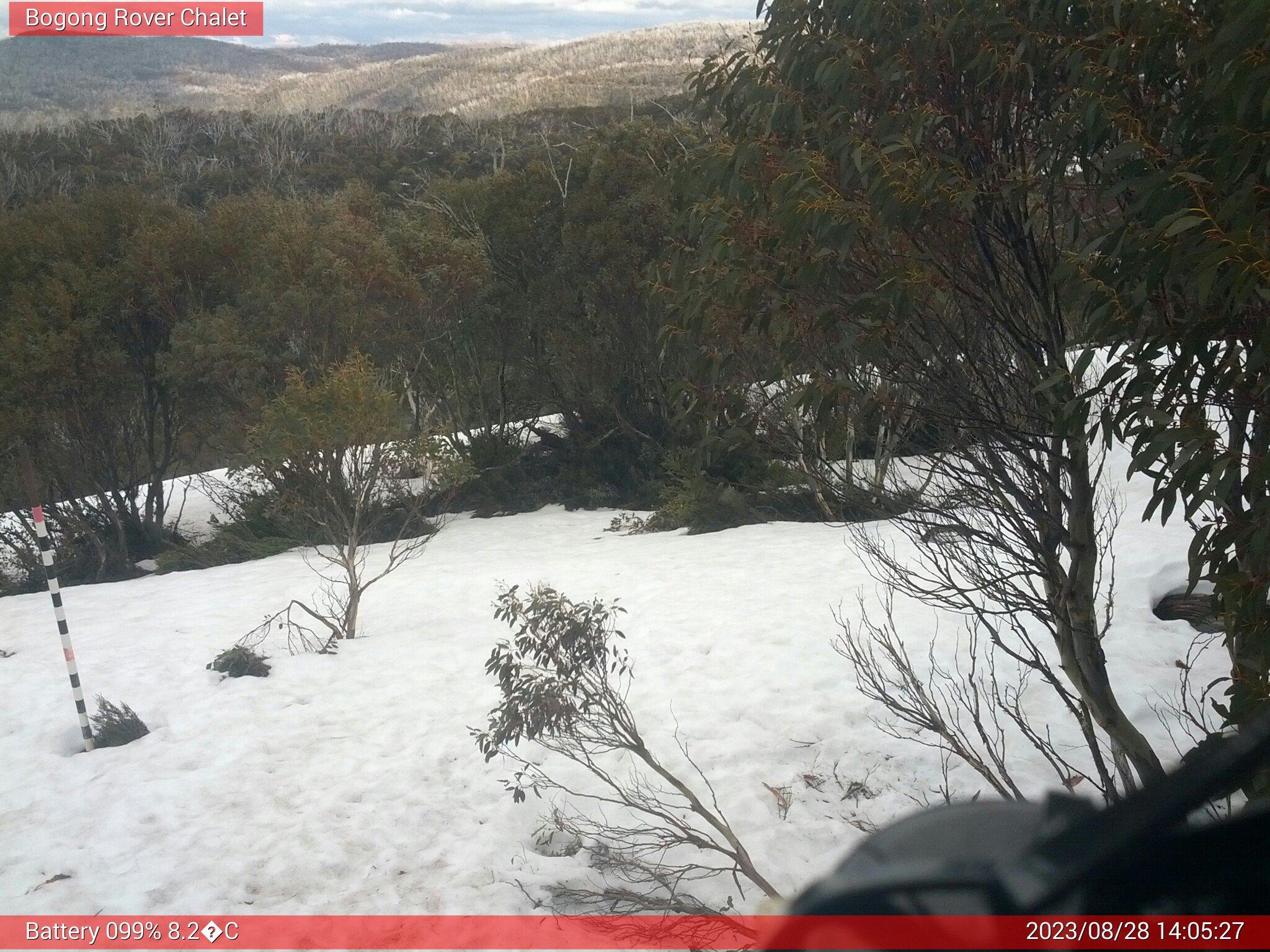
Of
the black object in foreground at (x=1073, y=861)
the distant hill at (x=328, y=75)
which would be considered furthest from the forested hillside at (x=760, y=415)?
the distant hill at (x=328, y=75)

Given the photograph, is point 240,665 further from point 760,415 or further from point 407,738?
point 760,415

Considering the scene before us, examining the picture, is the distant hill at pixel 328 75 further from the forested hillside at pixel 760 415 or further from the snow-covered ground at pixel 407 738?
the snow-covered ground at pixel 407 738

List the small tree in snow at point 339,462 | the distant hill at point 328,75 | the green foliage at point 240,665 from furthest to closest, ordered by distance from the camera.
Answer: the distant hill at point 328,75 → the small tree in snow at point 339,462 → the green foliage at point 240,665

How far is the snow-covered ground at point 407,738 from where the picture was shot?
14.9ft

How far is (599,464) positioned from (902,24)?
1179cm

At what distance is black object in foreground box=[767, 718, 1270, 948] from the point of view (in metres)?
0.60

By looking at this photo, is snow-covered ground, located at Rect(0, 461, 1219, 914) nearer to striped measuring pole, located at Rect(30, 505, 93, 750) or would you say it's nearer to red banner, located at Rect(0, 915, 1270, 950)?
red banner, located at Rect(0, 915, 1270, 950)

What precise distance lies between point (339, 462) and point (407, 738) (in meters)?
3.17

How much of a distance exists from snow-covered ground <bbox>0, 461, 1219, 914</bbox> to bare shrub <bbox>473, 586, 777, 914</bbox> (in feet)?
0.69

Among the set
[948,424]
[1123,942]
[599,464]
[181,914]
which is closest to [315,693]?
[181,914]

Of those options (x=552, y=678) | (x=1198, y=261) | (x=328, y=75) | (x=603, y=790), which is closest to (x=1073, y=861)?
(x=1198, y=261)

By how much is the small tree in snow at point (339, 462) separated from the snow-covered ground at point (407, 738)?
39cm

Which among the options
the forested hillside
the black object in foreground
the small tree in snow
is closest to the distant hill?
the forested hillside

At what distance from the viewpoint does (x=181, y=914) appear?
424cm
